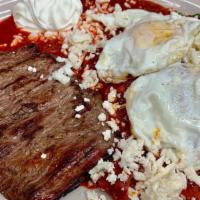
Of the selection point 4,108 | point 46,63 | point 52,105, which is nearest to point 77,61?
point 46,63

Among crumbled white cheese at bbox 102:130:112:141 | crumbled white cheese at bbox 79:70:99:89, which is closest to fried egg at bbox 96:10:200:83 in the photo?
crumbled white cheese at bbox 79:70:99:89

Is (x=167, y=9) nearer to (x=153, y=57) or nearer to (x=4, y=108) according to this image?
(x=153, y=57)

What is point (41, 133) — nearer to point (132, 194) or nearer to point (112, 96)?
point (112, 96)

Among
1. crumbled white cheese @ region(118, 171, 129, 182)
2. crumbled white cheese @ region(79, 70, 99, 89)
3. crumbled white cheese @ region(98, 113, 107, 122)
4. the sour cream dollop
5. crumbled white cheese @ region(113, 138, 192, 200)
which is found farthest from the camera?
the sour cream dollop

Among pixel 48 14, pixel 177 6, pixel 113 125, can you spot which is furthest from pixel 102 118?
pixel 177 6

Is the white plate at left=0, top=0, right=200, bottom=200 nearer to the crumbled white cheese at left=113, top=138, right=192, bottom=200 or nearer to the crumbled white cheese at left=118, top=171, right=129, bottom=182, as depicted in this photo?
the crumbled white cheese at left=113, top=138, right=192, bottom=200
